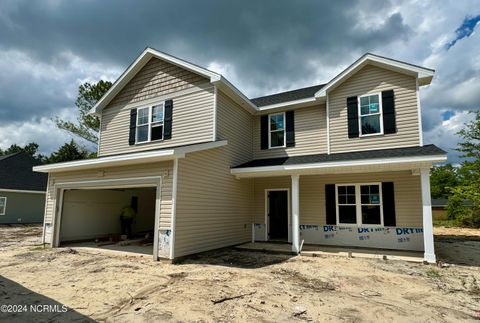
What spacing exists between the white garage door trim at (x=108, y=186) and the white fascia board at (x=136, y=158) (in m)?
0.54

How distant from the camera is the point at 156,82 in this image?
1116 centimetres

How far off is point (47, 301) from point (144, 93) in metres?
8.54

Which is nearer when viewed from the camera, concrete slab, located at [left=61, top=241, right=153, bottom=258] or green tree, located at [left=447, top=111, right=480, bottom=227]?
concrete slab, located at [left=61, top=241, right=153, bottom=258]

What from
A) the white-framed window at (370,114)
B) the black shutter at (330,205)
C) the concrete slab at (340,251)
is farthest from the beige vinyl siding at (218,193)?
the white-framed window at (370,114)

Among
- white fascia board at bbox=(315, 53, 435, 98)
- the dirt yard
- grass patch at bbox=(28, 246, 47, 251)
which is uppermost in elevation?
white fascia board at bbox=(315, 53, 435, 98)

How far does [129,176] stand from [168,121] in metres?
2.76

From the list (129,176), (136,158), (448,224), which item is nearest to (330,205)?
(136,158)

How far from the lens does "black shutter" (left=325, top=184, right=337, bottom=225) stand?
10289 mm

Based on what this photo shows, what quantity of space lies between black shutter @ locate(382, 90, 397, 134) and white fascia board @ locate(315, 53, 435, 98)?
2.80 ft

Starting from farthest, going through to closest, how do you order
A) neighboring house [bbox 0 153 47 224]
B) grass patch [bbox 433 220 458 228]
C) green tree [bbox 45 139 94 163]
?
green tree [bbox 45 139 94 163] → grass patch [bbox 433 220 458 228] → neighboring house [bbox 0 153 47 224]

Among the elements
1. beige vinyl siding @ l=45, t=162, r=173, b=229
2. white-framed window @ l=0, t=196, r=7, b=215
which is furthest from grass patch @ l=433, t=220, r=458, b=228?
white-framed window @ l=0, t=196, r=7, b=215

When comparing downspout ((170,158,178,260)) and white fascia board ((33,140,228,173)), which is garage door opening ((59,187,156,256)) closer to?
white fascia board ((33,140,228,173))

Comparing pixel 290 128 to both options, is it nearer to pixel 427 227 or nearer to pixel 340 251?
pixel 340 251
